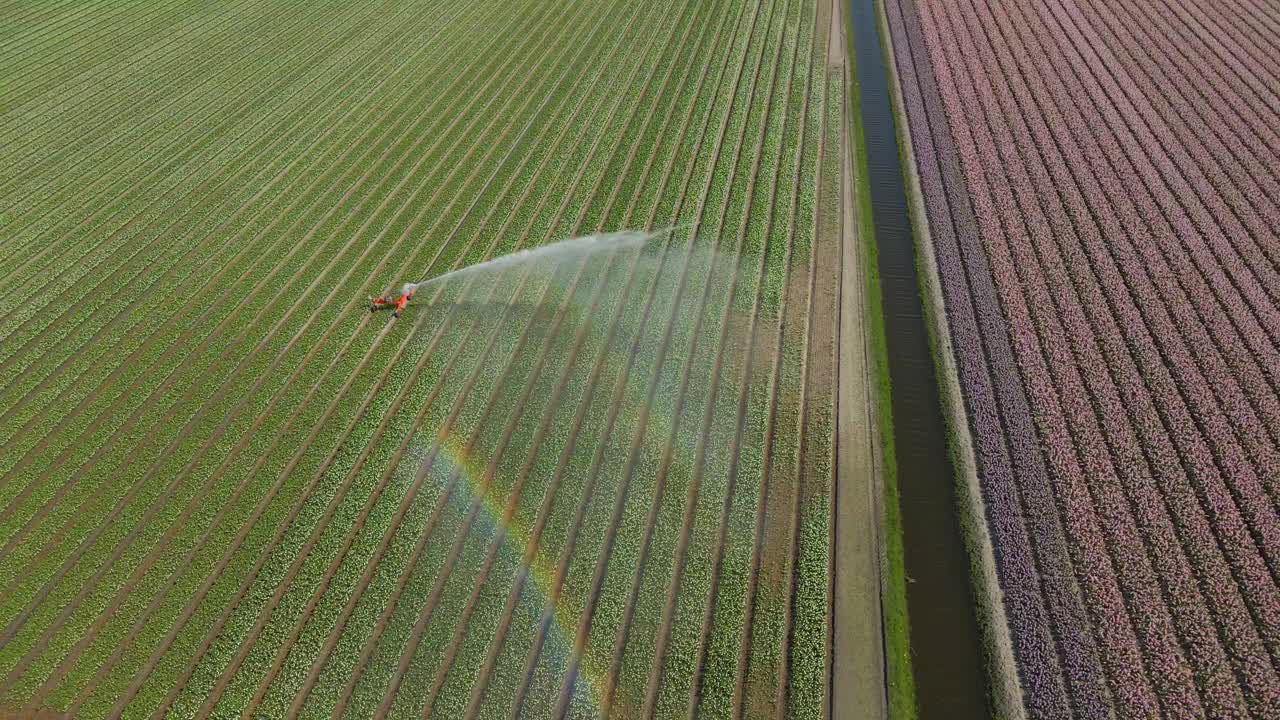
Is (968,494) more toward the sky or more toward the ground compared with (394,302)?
more toward the ground

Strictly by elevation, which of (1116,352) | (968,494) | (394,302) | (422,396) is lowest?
(968,494)

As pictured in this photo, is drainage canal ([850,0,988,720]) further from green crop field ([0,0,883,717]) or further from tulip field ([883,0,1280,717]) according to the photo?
green crop field ([0,0,883,717])

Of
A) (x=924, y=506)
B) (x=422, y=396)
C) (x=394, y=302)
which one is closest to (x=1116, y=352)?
(x=924, y=506)

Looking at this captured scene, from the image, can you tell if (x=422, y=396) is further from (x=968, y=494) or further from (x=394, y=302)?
(x=968, y=494)

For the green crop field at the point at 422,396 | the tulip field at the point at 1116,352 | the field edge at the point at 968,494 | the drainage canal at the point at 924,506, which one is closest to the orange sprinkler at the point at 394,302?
the green crop field at the point at 422,396

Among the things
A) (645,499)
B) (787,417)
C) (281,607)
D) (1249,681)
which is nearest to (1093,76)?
(787,417)

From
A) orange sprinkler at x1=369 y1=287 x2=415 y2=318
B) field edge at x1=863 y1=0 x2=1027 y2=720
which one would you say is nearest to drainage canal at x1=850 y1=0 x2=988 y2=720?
field edge at x1=863 y1=0 x2=1027 y2=720

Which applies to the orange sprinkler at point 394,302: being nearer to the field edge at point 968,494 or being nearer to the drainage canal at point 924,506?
the drainage canal at point 924,506
